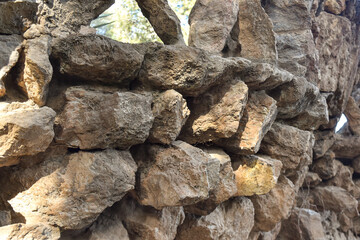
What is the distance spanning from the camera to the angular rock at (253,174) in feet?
6.71

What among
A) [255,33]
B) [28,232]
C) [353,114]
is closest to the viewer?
[28,232]

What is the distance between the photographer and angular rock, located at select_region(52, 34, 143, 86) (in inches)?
52.4

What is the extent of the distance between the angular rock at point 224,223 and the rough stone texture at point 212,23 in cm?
94

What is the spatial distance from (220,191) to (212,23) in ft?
3.42

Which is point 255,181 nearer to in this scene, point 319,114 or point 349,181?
point 319,114

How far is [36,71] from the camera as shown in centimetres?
121

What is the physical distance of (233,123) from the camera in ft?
5.91

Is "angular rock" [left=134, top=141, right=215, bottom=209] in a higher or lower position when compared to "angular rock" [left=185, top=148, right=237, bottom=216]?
higher

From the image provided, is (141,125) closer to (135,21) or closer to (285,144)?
(285,144)

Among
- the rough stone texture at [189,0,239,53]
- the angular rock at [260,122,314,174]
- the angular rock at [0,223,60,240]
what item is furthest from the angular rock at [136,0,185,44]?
the angular rock at [0,223,60,240]

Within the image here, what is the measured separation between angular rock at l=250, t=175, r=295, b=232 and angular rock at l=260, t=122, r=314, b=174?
212mm

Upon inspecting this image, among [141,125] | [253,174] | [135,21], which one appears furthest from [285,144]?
[135,21]

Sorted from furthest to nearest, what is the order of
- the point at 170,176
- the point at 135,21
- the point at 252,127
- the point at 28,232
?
the point at 135,21 → the point at 252,127 → the point at 170,176 → the point at 28,232

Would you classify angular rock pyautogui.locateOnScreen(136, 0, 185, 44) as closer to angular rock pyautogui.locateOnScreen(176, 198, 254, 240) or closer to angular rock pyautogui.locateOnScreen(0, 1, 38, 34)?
angular rock pyautogui.locateOnScreen(0, 1, 38, 34)
